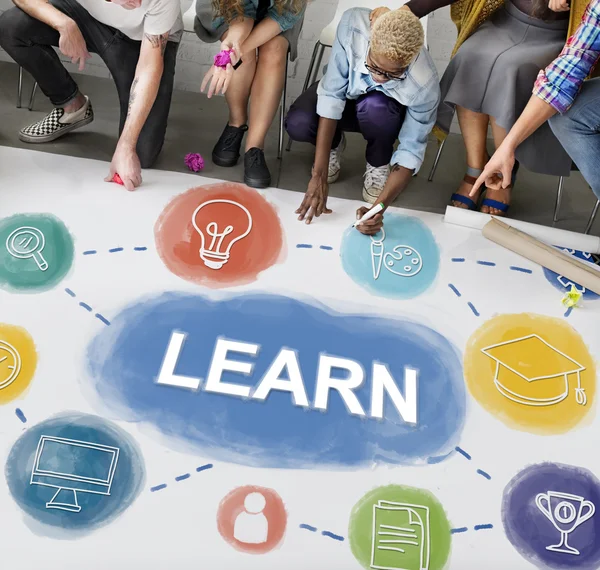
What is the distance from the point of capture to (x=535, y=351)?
6.40 feet

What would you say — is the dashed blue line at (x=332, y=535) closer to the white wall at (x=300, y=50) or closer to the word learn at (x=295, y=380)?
the word learn at (x=295, y=380)

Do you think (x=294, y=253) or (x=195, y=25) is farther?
(x=195, y=25)

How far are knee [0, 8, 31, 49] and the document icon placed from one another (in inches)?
75.1

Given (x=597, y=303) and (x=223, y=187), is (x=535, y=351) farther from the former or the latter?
(x=223, y=187)

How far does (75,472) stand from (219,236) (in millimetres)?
847

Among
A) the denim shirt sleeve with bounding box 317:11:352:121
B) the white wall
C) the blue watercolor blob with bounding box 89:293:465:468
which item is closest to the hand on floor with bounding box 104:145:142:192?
the blue watercolor blob with bounding box 89:293:465:468

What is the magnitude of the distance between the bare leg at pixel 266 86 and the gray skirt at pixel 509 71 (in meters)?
0.59

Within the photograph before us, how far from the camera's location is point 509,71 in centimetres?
219

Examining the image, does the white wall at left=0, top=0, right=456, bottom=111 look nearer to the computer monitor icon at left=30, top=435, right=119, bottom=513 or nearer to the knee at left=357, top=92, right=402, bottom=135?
the knee at left=357, top=92, right=402, bottom=135

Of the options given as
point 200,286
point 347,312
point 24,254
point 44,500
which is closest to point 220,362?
point 200,286

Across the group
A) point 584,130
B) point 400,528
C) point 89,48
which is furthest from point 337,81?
point 400,528

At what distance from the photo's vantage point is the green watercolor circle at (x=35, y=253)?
1.88m

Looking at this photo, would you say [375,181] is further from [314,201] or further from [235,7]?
[235,7]

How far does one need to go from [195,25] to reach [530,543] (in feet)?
6.53
